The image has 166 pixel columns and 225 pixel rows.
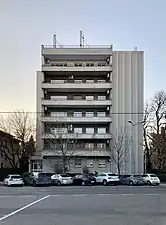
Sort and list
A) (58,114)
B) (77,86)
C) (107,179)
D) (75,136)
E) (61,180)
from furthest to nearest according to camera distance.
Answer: (58,114) → (77,86) → (75,136) → (107,179) → (61,180)

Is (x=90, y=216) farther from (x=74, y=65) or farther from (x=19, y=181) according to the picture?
(x=74, y=65)

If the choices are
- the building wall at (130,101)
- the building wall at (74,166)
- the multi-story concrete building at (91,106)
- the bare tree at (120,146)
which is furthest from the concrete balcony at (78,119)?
the building wall at (74,166)

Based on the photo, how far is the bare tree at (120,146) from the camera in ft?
228

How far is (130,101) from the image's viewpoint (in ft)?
234

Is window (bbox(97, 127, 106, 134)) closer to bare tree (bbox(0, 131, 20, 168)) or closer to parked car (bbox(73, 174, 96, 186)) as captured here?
bare tree (bbox(0, 131, 20, 168))

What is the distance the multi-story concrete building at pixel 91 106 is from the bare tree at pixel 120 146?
2.28 ft

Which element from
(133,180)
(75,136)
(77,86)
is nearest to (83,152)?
(75,136)

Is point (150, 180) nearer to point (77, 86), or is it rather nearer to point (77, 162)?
point (77, 162)

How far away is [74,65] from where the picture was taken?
75.3 metres

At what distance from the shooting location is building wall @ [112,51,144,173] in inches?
2808

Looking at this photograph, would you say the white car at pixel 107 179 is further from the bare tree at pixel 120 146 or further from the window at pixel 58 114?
the window at pixel 58 114

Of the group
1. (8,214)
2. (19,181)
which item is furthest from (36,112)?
(8,214)

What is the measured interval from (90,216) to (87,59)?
197 feet

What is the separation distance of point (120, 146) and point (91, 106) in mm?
8652
